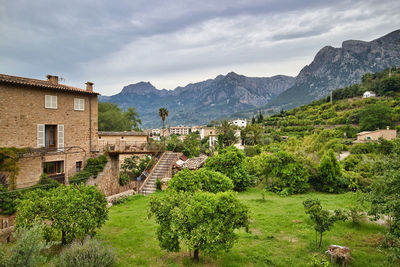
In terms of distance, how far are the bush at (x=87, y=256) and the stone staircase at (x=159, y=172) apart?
38.0 feet

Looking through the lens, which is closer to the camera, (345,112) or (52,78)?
(52,78)

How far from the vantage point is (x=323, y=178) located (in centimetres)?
2009

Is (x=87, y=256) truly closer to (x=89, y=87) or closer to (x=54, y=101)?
(x=54, y=101)

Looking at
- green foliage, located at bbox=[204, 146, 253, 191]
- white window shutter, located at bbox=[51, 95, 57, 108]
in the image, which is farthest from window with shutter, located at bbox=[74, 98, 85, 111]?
green foliage, located at bbox=[204, 146, 253, 191]

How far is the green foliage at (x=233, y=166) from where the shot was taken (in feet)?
66.9

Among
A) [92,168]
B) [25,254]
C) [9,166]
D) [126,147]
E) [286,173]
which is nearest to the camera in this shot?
[25,254]

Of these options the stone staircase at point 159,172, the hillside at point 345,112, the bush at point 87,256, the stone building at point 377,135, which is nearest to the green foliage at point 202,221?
the bush at point 87,256

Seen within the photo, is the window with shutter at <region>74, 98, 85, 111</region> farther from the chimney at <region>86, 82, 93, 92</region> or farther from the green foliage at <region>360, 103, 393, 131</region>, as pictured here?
the green foliage at <region>360, 103, 393, 131</region>

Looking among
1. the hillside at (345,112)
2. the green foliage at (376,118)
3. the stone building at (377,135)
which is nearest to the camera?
the stone building at (377,135)

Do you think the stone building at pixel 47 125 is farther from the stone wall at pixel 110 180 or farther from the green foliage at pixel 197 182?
the green foliage at pixel 197 182

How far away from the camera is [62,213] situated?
848 cm

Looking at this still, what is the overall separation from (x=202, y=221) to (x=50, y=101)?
1561cm

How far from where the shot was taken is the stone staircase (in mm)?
19766

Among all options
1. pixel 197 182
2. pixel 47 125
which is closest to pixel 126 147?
pixel 47 125
